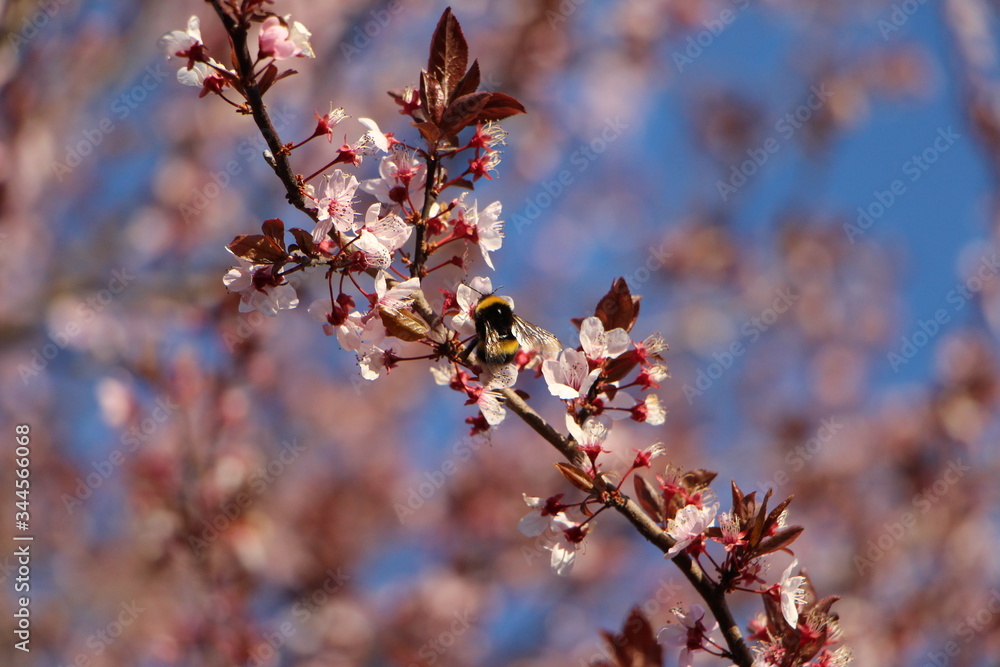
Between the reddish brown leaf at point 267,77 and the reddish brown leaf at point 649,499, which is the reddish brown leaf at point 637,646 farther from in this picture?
the reddish brown leaf at point 267,77

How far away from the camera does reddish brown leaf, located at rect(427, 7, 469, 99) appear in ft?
5.41

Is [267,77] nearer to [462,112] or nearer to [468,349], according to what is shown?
[462,112]

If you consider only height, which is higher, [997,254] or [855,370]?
[855,370]

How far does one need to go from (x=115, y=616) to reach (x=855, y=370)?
880cm

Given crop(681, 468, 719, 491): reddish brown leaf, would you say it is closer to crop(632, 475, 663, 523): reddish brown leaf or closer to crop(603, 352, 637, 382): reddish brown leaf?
crop(632, 475, 663, 523): reddish brown leaf

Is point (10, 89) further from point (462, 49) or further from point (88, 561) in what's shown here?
point (88, 561)

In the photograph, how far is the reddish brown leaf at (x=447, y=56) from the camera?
1.65 meters

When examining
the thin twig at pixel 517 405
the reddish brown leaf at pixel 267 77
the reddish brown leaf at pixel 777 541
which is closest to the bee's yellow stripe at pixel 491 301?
the thin twig at pixel 517 405

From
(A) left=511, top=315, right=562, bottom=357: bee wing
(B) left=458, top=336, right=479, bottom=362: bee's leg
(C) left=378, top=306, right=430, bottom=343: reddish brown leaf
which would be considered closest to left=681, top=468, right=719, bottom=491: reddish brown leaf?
(A) left=511, top=315, right=562, bottom=357: bee wing

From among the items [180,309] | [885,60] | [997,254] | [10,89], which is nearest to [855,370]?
[997,254]

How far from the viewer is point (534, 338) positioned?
190 cm

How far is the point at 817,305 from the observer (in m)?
9.06

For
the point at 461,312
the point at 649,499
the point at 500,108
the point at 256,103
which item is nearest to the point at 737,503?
the point at 649,499

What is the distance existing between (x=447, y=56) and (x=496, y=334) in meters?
0.62
